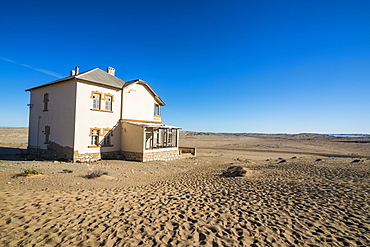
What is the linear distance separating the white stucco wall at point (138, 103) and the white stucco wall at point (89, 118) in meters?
0.98

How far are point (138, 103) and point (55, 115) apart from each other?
25.1 feet

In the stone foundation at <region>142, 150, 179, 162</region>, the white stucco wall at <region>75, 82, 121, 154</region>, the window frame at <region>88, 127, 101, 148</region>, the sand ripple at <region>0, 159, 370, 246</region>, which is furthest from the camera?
the stone foundation at <region>142, 150, 179, 162</region>

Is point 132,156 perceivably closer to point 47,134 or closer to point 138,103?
point 138,103

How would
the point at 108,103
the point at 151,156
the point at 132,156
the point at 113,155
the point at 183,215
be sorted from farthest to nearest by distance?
the point at 151,156
the point at 113,155
the point at 132,156
the point at 108,103
the point at 183,215

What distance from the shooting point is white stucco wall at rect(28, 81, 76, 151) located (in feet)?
50.9

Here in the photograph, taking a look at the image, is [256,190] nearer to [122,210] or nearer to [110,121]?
[122,210]

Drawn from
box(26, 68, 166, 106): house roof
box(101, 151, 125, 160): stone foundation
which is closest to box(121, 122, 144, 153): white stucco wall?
box(101, 151, 125, 160): stone foundation

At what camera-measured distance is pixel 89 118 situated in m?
16.1

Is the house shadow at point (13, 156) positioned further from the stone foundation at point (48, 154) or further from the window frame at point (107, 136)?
the window frame at point (107, 136)

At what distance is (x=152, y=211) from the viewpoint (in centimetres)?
606

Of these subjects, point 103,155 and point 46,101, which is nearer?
point 103,155

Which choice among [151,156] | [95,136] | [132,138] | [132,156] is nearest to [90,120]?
[95,136]

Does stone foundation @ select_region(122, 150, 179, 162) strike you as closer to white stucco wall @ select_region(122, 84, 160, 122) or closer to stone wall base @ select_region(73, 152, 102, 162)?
stone wall base @ select_region(73, 152, 102, 162)

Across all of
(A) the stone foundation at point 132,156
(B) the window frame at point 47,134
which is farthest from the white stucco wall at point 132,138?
(B) the window frame at point 47,134
